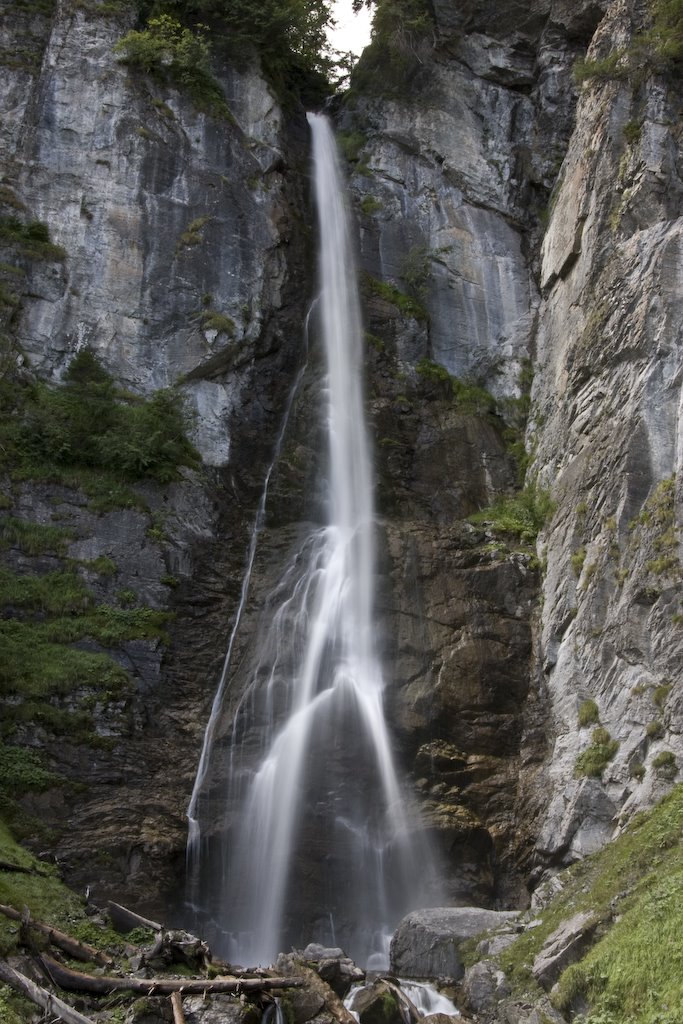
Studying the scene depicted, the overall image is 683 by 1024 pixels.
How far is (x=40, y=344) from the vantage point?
69.9ft

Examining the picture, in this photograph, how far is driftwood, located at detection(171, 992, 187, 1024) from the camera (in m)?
9.20

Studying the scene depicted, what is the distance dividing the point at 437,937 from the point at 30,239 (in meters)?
18.0

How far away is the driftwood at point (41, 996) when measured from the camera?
908cm

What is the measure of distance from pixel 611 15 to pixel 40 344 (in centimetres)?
1598

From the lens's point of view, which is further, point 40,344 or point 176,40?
point 176,40

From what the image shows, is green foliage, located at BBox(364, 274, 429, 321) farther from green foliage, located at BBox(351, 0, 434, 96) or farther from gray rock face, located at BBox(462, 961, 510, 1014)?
gray rock face, located at BBox(462, 961, 510, 1014)

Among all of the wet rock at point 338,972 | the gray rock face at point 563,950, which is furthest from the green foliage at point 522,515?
the wet rock at point 338,972

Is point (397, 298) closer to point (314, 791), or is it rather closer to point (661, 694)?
point (314, 791)

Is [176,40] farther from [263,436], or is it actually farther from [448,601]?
[448,601]

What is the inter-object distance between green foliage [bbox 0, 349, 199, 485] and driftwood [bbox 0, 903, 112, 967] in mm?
9951

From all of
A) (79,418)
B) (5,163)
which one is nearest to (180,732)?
(79,418)

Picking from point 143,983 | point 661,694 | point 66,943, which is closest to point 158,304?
point 661,694

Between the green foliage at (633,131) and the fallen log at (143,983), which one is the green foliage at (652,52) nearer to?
the green foliage at (633,131)

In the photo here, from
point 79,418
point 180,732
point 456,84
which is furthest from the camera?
point 456,84
